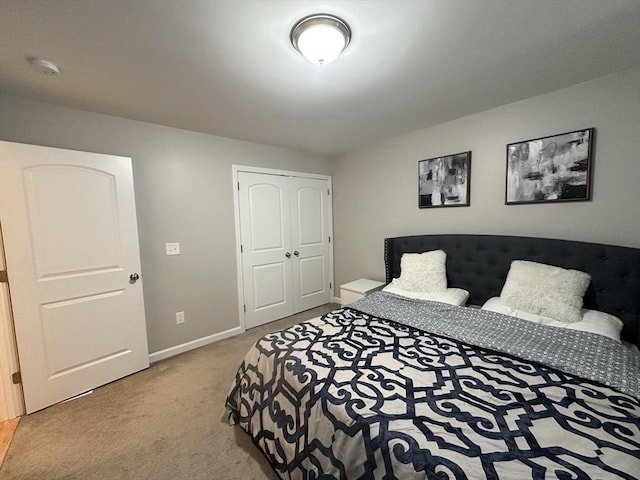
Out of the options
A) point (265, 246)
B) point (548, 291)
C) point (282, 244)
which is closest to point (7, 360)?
point (265, 246)

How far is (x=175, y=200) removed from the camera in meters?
2.64

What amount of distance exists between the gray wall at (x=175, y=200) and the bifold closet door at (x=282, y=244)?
0.20 m

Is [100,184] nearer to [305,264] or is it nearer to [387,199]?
[305,264]

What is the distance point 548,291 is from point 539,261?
0.41 m

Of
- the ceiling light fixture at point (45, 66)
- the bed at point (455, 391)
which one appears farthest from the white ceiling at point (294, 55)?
the bed at point (455, 391)

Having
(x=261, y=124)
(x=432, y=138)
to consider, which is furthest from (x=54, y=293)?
(x=432, y=138)

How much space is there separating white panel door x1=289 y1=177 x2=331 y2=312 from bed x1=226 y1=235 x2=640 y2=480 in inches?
67.0

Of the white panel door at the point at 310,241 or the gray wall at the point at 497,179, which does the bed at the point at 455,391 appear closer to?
the gray wall at the point at 497,179

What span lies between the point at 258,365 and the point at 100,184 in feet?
6.52

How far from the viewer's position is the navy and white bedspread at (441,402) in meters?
0.85

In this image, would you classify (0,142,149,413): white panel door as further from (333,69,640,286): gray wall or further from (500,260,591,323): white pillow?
(500,260,591,323): white pillow

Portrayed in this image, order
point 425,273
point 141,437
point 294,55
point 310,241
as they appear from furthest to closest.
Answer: point 310,241, point 425,273, point 141,437, point 294,55

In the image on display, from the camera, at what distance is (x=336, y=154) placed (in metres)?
3.87

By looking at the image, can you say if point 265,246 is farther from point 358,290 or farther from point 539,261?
point 539,261
